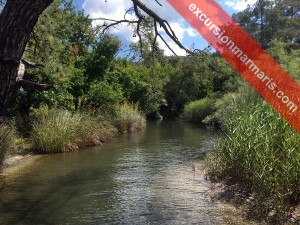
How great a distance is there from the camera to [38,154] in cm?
1127

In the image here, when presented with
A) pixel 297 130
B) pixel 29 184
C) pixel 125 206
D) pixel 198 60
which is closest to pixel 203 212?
pixel 125 206

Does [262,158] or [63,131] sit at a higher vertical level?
[63,131]

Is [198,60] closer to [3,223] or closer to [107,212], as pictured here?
[107,212]

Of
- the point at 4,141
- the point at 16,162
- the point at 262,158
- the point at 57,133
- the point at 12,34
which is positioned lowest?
the point at 16,162

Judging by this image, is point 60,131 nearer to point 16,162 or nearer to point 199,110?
point 16,162

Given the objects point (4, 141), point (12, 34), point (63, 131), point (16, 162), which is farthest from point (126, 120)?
point (12, 34)

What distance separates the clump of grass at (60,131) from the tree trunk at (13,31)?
28.3 ft

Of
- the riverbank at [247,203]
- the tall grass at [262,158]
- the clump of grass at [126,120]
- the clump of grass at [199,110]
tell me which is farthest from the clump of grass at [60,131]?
the clump of grass at [199,110]

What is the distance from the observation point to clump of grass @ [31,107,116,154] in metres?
11.4

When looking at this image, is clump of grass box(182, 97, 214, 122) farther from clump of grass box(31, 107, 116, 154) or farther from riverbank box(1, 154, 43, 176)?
riverbank box(1, 154, 43, 176)

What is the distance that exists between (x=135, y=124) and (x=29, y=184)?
11.9 metres

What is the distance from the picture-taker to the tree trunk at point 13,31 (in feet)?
9.39

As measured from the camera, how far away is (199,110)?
29.6 m

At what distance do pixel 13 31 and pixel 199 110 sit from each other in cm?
2720
